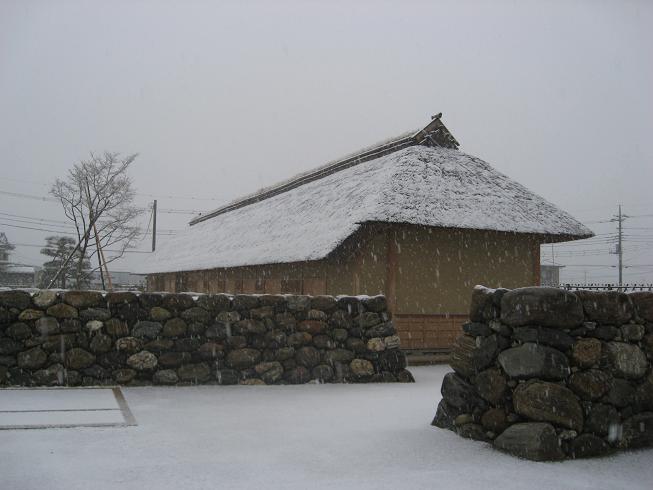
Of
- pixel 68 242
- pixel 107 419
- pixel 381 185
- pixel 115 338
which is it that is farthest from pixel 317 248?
pixel 68 242

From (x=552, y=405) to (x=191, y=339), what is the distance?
186 inches

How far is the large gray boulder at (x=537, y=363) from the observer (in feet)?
15.5

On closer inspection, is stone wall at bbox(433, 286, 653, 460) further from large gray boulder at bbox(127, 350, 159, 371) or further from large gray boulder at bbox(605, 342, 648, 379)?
large gray boulder at bbox(127, 350, 159, 371)

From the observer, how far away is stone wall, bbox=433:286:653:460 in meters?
4.69

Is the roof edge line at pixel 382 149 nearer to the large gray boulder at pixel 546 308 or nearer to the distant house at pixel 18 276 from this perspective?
the large gray boulder at pixel 546 308

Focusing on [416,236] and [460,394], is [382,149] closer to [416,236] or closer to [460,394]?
[416,236]

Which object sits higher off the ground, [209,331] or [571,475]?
[209,331]

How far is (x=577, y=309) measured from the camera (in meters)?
4.91

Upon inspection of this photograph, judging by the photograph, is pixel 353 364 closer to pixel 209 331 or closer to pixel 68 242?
pixel 209 331

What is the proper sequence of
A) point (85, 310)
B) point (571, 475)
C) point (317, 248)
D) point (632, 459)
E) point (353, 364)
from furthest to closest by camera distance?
point (317, 248) → point (353, 364) → point (85, 310) → point (632, 459) → point (571, 475)

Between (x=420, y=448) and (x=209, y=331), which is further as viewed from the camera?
(x=209, y=331)

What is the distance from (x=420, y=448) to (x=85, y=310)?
4635mm

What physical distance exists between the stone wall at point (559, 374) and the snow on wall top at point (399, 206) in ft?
21.8

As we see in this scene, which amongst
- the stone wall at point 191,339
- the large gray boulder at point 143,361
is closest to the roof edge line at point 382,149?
the stone wall at point 191,339
